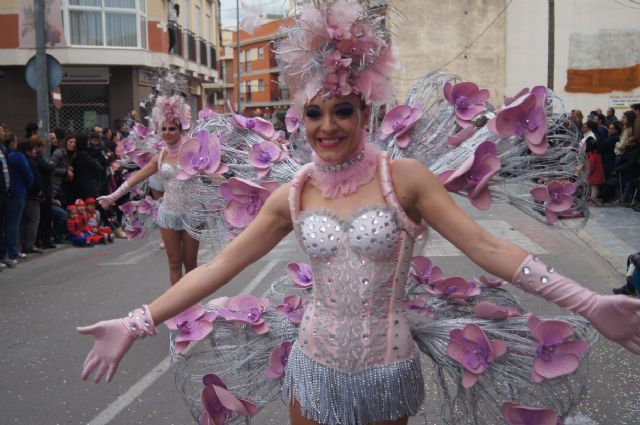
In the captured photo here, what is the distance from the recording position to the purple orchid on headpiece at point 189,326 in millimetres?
2707

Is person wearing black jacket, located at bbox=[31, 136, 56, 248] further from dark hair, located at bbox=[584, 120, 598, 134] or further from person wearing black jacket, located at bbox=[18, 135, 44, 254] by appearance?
dark hair, located at bbox=[584, 120, 598, 134]

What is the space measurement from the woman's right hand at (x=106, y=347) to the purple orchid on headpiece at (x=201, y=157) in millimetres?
1072

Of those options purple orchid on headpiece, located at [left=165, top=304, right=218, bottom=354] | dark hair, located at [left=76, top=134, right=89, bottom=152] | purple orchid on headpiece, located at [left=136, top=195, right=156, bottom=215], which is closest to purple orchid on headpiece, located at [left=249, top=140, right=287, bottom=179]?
purple orchid on headpiece, located at [left=165, top=304, right=218, bottom=354]

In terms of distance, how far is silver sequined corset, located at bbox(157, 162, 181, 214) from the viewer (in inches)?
236

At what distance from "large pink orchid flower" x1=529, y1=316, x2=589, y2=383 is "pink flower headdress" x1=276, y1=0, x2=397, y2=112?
3.25 ft

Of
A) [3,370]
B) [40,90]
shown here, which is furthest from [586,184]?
[40,90]

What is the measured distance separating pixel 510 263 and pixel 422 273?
0.96m

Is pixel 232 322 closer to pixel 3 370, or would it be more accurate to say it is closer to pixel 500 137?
pixel 500 137

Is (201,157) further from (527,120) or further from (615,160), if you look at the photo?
(615,160)

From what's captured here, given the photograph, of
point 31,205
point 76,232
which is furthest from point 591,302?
point 76,232

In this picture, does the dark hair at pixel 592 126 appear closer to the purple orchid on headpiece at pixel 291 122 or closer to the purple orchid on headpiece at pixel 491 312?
the purple orchid on headpiece at pixel 291 122

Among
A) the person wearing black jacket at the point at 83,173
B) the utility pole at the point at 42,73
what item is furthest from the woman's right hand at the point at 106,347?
the person wearing black jacket at the point at 83,173

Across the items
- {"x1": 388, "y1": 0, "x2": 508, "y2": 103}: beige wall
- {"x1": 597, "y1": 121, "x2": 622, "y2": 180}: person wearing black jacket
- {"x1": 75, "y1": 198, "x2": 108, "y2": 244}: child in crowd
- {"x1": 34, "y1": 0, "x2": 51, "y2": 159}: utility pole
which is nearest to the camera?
{"x1": 34, "y1": 0, "x2": 51, "y2": 159}: utility pole

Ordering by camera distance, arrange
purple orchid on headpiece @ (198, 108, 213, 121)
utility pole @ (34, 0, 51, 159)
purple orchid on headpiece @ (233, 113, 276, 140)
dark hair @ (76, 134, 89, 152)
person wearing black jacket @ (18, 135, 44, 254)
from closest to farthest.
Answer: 1. purple orchid on headpiece @ (233, 113, 276, 140)
2. purple orchid on headpiece @ (198, 108, 213, 121)
3. person wearing black jacket @ (18, 135, 44, 254)
4. utility pole @ (34, 0, 51, 159)
5. dark hair @ (76, 134, 89, 152)
